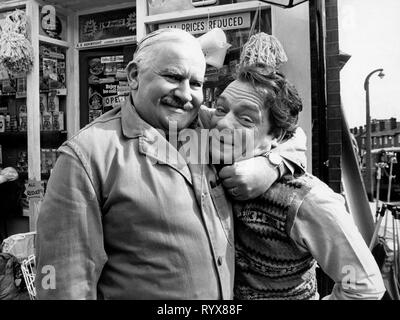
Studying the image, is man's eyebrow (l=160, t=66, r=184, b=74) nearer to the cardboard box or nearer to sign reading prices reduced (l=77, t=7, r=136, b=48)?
sign reading prices reduced (l=77, t=7, r=136, b=48)

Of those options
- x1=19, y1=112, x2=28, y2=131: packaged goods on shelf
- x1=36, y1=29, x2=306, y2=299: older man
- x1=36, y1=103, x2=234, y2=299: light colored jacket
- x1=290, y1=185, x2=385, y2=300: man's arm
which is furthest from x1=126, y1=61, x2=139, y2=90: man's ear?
x1=19, y1=112, x2=28, y2=131: packaged goods on shelf

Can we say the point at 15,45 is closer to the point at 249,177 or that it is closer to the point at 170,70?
the point at 170,70

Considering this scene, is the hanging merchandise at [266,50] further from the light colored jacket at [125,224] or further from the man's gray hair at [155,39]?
the light colored jacket at [125,224]

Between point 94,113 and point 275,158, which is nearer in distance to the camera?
point 275,158

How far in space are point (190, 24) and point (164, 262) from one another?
7.28ft

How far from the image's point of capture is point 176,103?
40.9 inches

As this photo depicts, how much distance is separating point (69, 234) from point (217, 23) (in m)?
2.19

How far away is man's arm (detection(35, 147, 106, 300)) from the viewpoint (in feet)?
3.03

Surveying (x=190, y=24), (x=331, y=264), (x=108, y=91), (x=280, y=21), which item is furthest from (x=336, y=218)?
(x=108, y=91)

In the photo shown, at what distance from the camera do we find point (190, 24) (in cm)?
282

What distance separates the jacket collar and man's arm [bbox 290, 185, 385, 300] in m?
0.32

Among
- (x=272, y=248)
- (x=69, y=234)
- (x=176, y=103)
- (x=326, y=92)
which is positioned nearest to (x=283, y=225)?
(x=272, y=248)

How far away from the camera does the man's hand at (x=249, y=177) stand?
1042 millimetres
